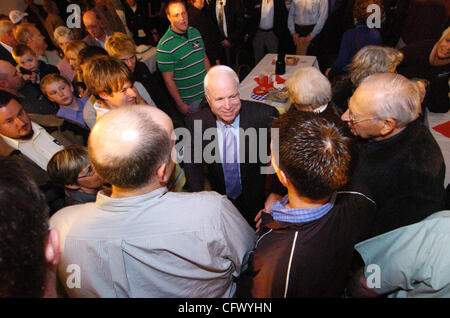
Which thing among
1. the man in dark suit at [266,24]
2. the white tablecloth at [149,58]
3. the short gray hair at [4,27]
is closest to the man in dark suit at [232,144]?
the white tablecloth at [149,58]

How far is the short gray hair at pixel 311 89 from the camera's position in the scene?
6.53ft

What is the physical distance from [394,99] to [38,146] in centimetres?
266

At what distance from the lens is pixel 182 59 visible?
10.4 ft

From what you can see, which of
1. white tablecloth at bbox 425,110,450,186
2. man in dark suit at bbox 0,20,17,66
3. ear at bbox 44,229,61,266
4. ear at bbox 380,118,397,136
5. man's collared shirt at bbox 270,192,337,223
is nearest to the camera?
ear at bbox 44,229,61,266

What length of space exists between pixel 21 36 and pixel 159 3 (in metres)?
2.78

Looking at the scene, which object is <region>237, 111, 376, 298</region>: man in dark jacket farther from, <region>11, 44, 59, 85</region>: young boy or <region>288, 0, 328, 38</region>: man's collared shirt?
<region>288, 0, 328, 38</region>: man's collared shirt

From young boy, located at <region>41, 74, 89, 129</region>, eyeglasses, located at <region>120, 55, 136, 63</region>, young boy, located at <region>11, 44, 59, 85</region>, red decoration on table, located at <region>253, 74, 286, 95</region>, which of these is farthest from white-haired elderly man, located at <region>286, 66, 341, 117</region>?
young boy, located at <region>11, 44, 59, 85</region>

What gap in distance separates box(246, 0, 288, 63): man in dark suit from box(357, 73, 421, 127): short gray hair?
3.68 meters

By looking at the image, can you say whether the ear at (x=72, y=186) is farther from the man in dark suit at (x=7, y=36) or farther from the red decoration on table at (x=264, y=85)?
the man in dark suit at (x=7, y=36)

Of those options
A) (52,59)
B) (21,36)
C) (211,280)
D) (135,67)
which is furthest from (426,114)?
(52,59)

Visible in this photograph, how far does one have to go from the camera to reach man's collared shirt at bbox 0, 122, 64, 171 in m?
2.06

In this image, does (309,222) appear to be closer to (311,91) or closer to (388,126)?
(388,126)

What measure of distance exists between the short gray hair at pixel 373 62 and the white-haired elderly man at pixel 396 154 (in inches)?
28.8

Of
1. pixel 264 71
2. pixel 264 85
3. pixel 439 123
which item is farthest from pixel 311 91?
pixel 264 71
